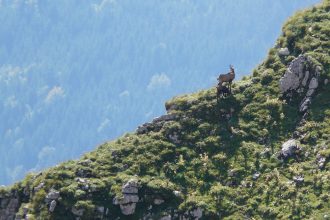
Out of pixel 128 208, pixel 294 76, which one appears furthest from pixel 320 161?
pixel 128 208

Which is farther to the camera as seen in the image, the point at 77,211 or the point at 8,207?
the point at 8,207

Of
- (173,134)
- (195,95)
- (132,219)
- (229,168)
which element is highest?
(195,95)

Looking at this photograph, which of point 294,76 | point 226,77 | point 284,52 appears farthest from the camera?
point 284,52

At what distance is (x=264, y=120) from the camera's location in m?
52.7

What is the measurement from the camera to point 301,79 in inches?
2122

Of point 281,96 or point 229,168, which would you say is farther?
point 281,96

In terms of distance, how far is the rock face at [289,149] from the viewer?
48.9 m

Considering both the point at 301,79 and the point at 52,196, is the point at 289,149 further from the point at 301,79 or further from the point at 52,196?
the point at 52,196

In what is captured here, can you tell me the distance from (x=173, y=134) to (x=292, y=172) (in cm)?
844

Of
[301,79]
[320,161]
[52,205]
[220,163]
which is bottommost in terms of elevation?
[52,205]

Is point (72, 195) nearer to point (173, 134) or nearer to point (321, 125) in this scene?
point (173, 134)

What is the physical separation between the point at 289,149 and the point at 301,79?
6.47 metres

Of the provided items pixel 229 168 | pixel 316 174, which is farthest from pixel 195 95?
pixel 316 174

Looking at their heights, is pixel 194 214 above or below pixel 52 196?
below
